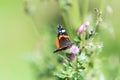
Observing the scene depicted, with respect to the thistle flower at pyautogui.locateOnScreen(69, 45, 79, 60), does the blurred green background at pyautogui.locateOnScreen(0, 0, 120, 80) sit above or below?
above

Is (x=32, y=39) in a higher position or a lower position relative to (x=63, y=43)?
higher

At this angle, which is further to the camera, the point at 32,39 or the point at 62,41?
the point at 32,39

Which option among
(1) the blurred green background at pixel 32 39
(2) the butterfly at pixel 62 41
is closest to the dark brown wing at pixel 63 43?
(2) the butterfly at pixel 62 41

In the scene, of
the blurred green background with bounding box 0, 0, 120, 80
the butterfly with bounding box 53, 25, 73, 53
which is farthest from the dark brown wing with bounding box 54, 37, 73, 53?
the blurred green background with bounding box 0, 0, 120, 80

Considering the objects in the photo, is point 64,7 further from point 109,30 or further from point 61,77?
point 61,77

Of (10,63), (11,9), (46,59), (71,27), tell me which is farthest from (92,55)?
(11,9)

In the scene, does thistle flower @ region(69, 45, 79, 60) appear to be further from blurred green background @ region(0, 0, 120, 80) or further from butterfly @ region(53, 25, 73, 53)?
blurred green background @ region(0, 0, 120, 80)

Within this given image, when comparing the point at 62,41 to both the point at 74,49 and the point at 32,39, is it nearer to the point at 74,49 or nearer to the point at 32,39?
the point at 74,49

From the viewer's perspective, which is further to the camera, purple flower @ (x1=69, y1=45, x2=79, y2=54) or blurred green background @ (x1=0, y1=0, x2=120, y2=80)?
blurred green background @ (x1=0, y1=0, x2=120, y2=80)

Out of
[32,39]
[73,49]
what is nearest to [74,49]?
[73,49]
